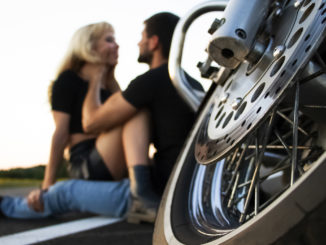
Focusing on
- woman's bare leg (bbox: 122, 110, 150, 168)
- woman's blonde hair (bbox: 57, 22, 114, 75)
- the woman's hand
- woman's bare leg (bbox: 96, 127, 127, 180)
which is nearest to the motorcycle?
woman's bare leg (bbox: 122, 110, 150, 168)

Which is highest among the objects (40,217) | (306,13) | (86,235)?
(306,13)

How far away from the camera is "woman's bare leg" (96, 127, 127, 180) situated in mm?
2543

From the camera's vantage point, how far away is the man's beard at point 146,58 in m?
2.96

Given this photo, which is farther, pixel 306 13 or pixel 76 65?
pixel 76 65

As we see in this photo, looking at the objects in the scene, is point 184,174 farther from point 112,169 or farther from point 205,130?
point 112,169

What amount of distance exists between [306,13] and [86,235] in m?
1.28

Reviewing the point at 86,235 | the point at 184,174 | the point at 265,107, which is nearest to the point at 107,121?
the point at 86,235

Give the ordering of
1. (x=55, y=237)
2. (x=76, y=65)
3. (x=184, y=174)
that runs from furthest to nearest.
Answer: (x=76, y=65), (x=55, y=237), (x=184, y=174)

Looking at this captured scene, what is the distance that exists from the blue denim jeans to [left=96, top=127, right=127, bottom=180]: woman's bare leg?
133mm

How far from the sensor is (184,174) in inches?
47.1

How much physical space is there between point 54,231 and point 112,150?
26.5 inches

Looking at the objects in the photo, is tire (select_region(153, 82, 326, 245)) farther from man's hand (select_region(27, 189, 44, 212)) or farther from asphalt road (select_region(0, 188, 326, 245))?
man's hand (select_region(27, 189, 44, 212))

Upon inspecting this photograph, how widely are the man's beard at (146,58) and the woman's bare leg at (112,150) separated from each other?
62 cm

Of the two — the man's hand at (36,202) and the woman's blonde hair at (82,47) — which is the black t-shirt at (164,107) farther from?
the woman's blonde hair at (82,47)
